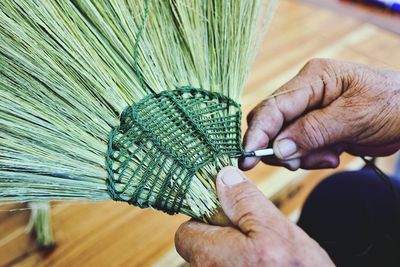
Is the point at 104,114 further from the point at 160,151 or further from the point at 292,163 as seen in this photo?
the point at 292,163

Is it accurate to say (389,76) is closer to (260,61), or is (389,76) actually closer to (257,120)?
(257,120)

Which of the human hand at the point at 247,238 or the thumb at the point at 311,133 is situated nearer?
the human hand at the point at 247,238

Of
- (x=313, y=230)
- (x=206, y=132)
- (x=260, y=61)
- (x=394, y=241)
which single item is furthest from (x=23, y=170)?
(x=260, y=61)

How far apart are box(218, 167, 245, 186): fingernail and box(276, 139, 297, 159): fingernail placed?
0.17 m

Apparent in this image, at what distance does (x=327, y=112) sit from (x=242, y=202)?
12.2 inches

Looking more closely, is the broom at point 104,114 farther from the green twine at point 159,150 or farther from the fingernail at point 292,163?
the fingernail at point 292,163

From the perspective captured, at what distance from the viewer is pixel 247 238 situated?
624 millimetres

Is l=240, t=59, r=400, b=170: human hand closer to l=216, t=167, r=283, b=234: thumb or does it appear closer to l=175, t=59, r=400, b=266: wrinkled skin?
l=175, t=59, r=400, b=266: wrinkled skin

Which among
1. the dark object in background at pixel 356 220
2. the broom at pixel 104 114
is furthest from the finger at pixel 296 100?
the dark object in background at pixel 356 220

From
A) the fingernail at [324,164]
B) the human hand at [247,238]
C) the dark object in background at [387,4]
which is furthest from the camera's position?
the dark object in background at [387,4]

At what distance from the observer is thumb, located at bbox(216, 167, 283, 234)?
64 cm

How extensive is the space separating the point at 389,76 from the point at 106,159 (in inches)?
23.0

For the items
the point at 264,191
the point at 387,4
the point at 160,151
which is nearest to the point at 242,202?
the point at 160,151

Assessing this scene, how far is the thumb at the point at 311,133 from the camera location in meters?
0.86
